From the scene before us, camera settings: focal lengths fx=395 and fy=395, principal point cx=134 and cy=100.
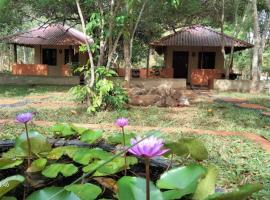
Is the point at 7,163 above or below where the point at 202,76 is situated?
below

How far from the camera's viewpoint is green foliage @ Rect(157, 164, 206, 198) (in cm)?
216

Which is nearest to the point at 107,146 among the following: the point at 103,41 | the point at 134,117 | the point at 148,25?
the point at 134,117

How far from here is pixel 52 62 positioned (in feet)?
73.3

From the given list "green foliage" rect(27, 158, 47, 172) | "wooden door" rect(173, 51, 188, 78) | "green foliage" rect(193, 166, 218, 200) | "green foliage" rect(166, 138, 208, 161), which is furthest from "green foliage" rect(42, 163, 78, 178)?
"wooden door" rect(173, 51, 188, 78)

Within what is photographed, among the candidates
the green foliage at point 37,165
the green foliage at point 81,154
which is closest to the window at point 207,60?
the green foliage at point 81,154

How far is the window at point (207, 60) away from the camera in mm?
20984

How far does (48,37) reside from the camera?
2016 centimetres

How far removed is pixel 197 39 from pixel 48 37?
24.7ft

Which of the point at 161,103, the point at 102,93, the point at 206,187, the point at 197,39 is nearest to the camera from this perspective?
the point at 206,187

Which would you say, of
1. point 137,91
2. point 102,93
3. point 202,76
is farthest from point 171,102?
point 202,76

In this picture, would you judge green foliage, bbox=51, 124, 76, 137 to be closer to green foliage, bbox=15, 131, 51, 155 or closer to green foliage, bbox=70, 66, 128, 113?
green foliage, bbox=15, 131, 51, 155

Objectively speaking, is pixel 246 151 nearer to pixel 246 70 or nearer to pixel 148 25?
pixel 148 25

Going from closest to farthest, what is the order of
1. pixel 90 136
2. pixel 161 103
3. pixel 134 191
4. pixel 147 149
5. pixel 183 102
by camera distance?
pixel 147 149 < pixel 134 191 < pixel 90 136 < pixel 161 103 < pixel 183 102

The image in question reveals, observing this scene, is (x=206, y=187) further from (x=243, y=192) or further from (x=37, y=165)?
(x=37, y=165)
